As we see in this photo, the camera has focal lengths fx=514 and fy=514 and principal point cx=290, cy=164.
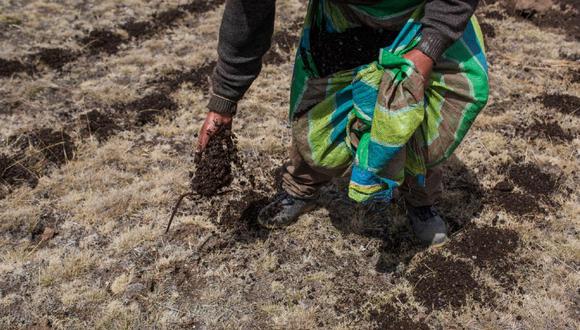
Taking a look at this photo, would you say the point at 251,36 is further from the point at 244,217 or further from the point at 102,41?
the point at 102,41

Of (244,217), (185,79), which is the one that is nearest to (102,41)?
(185,79)

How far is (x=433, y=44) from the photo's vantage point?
2148 mm

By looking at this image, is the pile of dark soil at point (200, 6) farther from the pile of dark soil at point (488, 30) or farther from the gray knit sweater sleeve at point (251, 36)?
the gray knit sweater sleeve at point (251, 36)

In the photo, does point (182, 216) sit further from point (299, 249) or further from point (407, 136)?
point (407, 136)

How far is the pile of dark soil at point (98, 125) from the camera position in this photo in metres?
4.30

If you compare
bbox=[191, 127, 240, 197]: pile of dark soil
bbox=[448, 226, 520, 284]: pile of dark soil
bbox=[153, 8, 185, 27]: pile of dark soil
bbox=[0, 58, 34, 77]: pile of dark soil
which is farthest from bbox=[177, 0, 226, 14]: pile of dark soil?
bbox=[448, 226, 520, 284]: pile of dark soil

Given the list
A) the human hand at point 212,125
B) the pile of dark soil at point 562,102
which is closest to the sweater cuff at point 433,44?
the human hand at point 212,125

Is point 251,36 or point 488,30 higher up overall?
point 251,36

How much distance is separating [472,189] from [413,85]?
6.12 ft

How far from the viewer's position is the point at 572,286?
301 centimetres

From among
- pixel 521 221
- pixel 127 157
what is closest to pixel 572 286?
pixel 521 221

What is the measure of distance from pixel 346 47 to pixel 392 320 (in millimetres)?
1482

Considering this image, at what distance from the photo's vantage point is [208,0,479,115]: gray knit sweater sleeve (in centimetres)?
212

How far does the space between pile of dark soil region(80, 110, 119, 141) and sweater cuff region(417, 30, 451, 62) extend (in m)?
2.97
